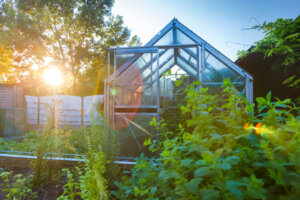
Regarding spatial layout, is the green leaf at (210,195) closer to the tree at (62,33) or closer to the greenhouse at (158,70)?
the greenhouse at (158,70)

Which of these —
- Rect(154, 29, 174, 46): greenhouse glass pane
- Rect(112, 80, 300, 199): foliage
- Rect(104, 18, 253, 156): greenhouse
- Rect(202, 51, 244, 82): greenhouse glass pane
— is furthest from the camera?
Rect(154, 29, 174, 46): greenhouse glass pane

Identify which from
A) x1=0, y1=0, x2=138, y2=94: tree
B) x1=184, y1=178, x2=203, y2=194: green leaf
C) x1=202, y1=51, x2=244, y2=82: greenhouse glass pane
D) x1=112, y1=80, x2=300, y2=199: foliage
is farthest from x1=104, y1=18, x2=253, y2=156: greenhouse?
x1=0, y1=0, x2=138, y2=94: tree

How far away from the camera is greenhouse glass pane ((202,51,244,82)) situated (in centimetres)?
523

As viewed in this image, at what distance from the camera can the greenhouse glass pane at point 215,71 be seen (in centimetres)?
523

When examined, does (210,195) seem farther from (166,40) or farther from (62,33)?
(62,33)

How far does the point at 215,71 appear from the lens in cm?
565

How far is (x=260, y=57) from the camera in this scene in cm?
504

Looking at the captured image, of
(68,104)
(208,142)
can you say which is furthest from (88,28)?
(208,142)

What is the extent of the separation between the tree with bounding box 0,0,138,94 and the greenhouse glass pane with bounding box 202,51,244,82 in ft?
38.1

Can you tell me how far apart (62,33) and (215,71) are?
14.3m

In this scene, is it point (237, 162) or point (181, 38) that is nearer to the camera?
point (237, 162)

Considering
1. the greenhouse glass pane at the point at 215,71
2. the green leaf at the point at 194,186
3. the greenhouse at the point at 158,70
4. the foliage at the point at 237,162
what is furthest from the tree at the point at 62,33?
the green leaf at the point at 194,186

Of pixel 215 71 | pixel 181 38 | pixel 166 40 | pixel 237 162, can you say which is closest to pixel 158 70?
pixel 166 40

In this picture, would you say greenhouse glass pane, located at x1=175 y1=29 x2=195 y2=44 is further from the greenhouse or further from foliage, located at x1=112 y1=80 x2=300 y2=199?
foliage, located at x1=112 y1=80 x2=300 y2=199
